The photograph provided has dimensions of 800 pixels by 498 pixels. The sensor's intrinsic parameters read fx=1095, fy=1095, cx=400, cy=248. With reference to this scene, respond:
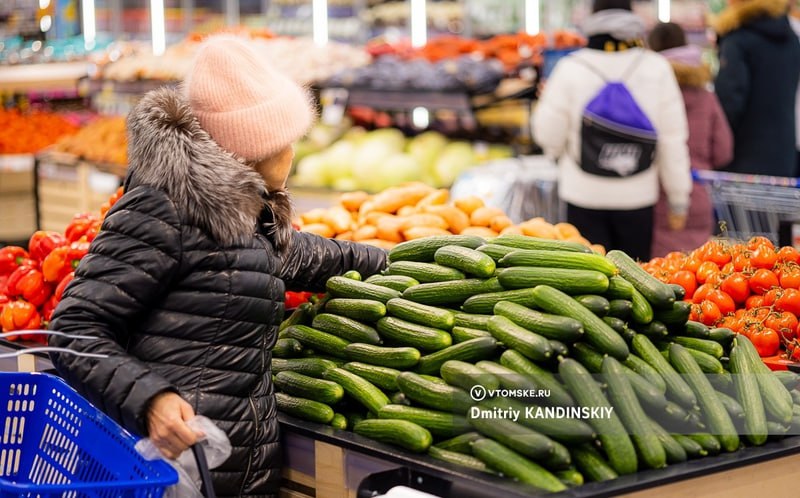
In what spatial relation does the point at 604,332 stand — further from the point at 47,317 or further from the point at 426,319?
the point at 47,317

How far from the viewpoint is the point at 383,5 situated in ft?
40.4

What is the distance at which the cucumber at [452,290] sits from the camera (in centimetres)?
303

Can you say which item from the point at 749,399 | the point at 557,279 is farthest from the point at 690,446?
the point at 557,279

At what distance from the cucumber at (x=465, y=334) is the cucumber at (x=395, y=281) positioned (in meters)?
0.30

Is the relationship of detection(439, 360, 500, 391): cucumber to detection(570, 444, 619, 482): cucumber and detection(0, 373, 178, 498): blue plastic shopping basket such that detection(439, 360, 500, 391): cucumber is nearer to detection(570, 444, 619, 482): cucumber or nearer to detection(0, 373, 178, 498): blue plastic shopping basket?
detection(570, 444, 619, 482): cucumber

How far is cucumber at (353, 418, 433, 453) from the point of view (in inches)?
105

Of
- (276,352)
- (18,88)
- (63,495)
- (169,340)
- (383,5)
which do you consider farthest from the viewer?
(383,5)

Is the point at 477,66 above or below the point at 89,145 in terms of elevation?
above

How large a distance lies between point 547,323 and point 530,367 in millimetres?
129

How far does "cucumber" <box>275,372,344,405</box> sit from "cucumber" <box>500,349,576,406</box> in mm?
509

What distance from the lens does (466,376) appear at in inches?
105

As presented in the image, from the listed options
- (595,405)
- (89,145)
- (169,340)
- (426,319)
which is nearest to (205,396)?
(169,340)

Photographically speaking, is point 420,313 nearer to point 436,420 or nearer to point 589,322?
point 436,420

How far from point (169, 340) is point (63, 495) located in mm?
438
